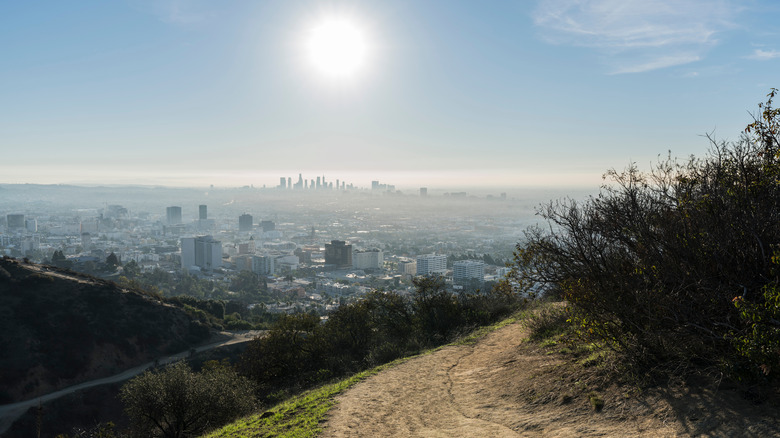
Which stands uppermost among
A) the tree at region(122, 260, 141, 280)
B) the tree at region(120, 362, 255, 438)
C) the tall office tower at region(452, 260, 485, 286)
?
the tree at region(120, 362, 255, 438)

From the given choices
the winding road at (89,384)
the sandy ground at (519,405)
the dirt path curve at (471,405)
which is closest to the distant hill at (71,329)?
the winding road at (89,384)

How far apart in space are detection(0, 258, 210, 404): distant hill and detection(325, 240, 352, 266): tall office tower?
46011 millimetres

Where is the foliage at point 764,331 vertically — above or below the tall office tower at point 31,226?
above

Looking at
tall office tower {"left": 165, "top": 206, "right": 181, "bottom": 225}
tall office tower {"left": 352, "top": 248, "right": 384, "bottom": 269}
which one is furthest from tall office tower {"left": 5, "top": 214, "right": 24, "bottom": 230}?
tall office tower {"left": 352, "top": 248, "right": 384, "bottom": 269}

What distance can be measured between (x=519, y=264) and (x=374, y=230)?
118 metres

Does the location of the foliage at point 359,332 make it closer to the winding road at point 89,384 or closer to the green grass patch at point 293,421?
the green grass patch at point 293,421

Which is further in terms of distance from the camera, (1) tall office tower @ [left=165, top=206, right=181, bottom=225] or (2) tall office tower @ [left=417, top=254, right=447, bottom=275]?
(1) tall office tower @ [left=165, top=206, right=181, bottom=225]

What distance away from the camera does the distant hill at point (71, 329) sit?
24.1 meters

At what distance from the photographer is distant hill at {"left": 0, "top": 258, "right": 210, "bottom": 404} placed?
24.1 metres

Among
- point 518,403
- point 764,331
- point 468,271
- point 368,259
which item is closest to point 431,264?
point 468,271

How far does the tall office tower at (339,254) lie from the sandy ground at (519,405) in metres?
71.6

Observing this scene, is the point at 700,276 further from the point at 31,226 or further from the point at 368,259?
the point at 31,226

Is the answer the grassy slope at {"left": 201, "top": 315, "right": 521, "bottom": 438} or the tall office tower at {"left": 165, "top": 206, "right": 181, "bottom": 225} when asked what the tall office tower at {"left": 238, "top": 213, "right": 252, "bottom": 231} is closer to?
the tall office tower at {"left": 165, "top": 206, "right": 181, "bottom": 225}

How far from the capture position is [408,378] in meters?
8.43
